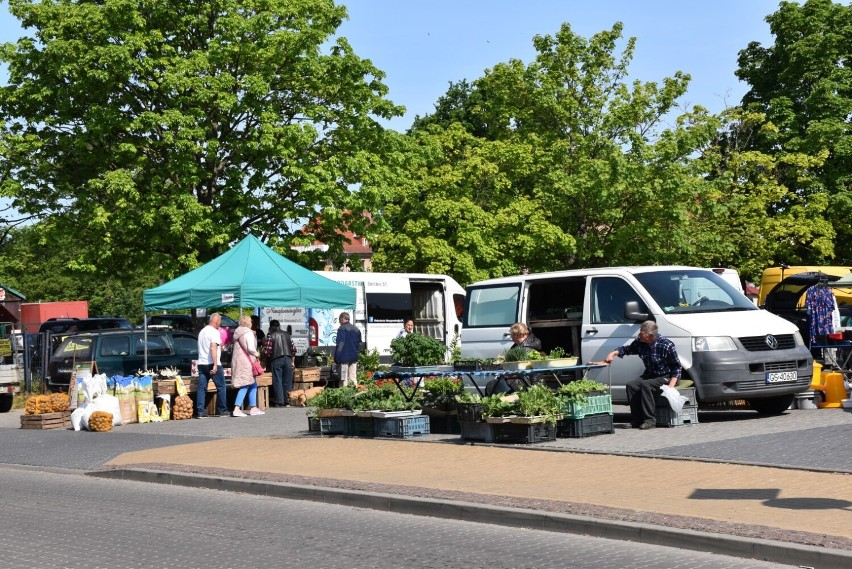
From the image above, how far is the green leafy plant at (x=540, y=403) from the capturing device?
14.4 meters

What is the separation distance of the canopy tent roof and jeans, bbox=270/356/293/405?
1.23 m

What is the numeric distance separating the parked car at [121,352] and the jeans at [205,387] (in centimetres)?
317

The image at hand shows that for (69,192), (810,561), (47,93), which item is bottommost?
(810,561)

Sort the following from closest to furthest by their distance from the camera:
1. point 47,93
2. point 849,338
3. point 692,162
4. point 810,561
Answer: point 810,561 → point 849,338 → point 47,93 → point 692,162

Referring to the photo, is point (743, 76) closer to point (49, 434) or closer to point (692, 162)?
point (692, 162)

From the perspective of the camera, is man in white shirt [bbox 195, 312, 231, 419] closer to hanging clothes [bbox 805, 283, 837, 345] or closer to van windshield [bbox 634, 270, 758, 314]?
van windshield [bbox 634, 270, 758, 314]

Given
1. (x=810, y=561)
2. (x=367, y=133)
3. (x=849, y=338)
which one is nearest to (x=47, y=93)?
(x=367, y=133)

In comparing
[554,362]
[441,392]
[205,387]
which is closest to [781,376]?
[554,362]

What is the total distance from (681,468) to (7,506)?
6.56 m

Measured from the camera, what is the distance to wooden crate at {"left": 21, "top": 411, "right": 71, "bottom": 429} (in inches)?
839

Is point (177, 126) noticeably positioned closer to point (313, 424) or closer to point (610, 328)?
point (313, 424)

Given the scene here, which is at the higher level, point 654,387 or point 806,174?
point 806,174

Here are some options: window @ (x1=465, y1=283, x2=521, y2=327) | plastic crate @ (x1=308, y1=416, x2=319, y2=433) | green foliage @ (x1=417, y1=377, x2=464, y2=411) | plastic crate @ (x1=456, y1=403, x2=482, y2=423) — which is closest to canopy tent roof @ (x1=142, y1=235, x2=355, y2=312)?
window @ (x1=465, y1=283, x2=521, y2=327)

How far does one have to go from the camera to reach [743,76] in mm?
52156
